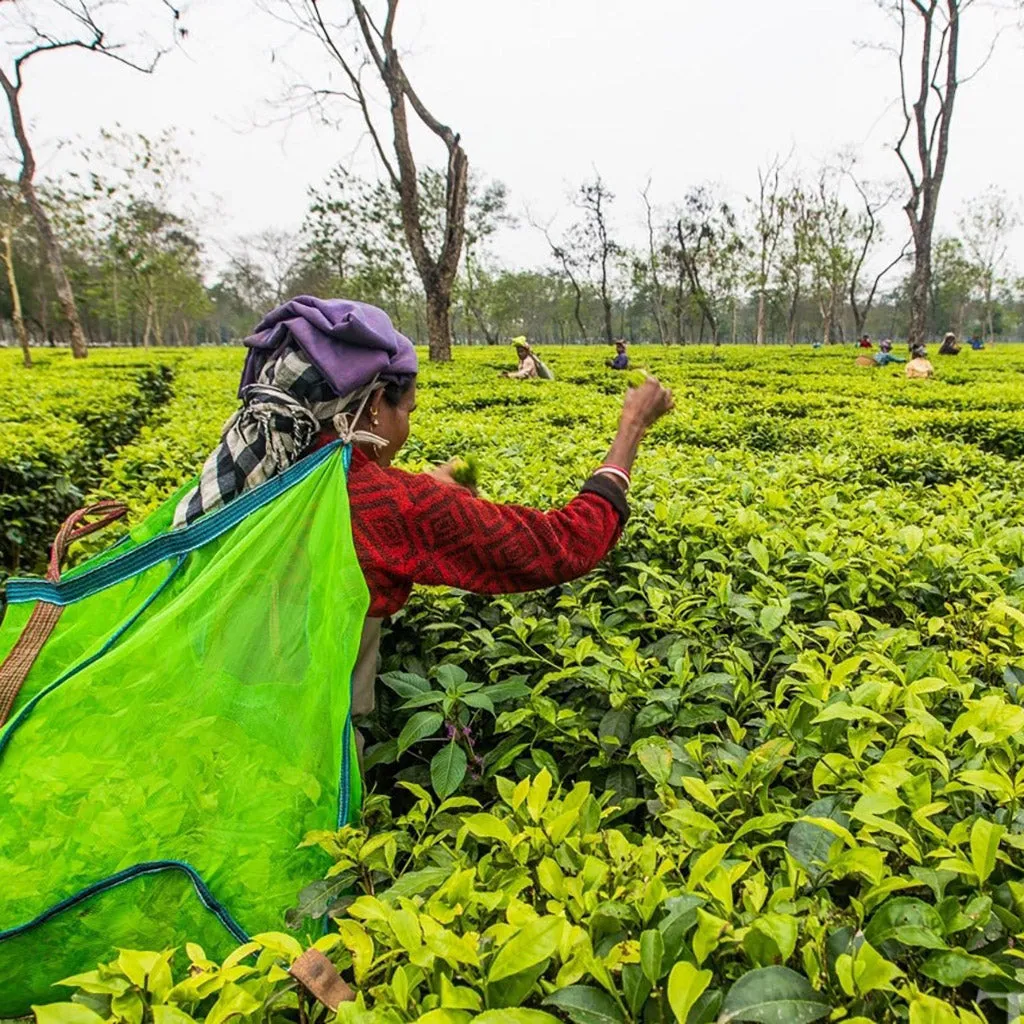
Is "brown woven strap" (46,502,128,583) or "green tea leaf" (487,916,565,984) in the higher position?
"brown woven strap" (46,502,128,583)

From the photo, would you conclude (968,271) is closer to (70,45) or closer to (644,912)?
(70,45)

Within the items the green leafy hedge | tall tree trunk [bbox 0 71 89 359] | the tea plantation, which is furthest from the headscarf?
tall tree trunk [bbox 0 71 89 359]

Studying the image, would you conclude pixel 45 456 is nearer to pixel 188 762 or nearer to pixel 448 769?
pixel 188 762

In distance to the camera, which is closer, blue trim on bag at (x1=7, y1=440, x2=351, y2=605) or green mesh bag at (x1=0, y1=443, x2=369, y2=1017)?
green mesh bag at (x1=0, y1=443, x2=369, y2=1017)

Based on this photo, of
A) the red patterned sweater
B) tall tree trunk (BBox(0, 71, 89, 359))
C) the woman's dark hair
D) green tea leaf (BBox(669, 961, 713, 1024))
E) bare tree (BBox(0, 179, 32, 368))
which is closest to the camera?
green tea leaf (BBox(669, 961, 713, 1024))

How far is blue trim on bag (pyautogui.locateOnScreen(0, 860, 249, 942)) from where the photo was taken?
0.96 metres

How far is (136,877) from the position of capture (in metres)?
0.98

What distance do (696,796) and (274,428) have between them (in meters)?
1.04

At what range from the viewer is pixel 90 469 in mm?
5395

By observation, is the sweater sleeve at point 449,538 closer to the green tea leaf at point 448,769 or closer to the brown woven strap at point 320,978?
the green tea leaf at point 448,769

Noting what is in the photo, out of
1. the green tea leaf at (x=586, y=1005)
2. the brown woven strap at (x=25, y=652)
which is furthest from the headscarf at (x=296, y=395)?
the green tea leaf at (x=586, y=1005)

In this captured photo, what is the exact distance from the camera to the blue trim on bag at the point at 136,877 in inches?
37.7

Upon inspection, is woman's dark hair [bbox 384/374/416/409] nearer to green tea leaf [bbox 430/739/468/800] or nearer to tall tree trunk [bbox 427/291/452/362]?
green tea leaf [bbox 430/739/468/800]

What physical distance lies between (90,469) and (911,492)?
5724 mm
